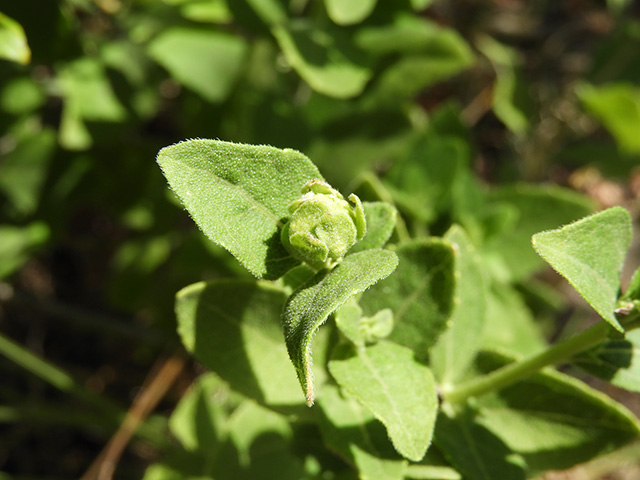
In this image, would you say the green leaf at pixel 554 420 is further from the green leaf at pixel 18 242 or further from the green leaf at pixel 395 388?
the green leaf at pixel 18 242

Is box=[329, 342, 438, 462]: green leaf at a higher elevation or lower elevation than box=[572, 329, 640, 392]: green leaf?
lower

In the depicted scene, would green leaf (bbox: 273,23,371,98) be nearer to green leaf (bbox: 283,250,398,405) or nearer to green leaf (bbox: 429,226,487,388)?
green leaf (bbox: 429,226,487,388)

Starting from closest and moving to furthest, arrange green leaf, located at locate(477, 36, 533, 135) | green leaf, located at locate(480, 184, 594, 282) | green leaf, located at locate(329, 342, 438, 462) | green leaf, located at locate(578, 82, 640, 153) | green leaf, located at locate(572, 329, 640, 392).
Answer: green leaf, located at locate(329, 342, 438, 462), green leaf, located at locate(572, 329, 640, 392), green leaf, located at locate(480, 184, 594, 282), green leaf, located at locate(578, 82, 640, 153), green leaf, located at locate(477, 36, 533, 135)

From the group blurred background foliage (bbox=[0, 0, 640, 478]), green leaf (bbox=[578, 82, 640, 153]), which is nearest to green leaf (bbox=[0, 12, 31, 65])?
blurred background foliage (bbox=[0, 0, 640, 478])

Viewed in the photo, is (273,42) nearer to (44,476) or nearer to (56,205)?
(56,205)

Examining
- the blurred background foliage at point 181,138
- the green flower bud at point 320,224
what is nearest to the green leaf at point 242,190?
the green flower bud at point 320,224

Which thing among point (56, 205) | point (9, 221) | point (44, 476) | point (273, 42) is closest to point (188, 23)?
point (273, 42)

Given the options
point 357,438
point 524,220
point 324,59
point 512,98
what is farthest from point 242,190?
point 512,98
